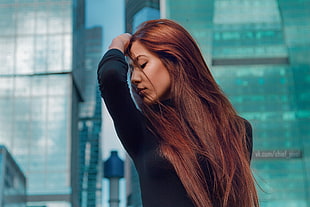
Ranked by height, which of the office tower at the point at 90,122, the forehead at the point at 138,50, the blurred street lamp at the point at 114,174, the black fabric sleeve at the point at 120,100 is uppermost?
the forehead at the point at 138,50

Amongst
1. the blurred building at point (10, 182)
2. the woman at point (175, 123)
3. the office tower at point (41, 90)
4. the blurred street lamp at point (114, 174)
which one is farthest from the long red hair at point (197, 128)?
the office tower at point (41, 90)

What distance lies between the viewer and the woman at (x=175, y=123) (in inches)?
48.4

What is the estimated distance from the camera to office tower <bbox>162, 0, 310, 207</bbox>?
49.7 meters

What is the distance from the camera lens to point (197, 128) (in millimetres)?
1291

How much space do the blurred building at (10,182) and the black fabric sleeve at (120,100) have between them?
2918cm

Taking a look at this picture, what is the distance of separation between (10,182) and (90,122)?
70.9 meters

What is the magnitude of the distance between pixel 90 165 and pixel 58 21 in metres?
42.4

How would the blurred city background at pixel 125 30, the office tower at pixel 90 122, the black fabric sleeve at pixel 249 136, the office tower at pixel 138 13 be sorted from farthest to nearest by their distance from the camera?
the office tower at pixel 90 122 < the office tower at pixel 138 13 < the blurred city background at pixel 125 30 < the black fabric sleeve at pixel 249 136

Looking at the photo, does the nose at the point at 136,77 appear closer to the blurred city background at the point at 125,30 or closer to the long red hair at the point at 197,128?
the long red hair at the point at 197,128

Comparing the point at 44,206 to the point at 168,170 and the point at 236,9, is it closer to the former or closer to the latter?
the point at 236,9

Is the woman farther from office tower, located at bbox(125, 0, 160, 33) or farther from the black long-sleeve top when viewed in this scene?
office tower, located at bbox(125, 0, 160, 33)

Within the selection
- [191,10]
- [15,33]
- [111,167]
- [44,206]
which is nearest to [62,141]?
[44,206]

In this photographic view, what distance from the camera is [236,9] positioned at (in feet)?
180

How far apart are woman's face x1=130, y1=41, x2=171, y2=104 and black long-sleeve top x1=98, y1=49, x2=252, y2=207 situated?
0.03 metres
